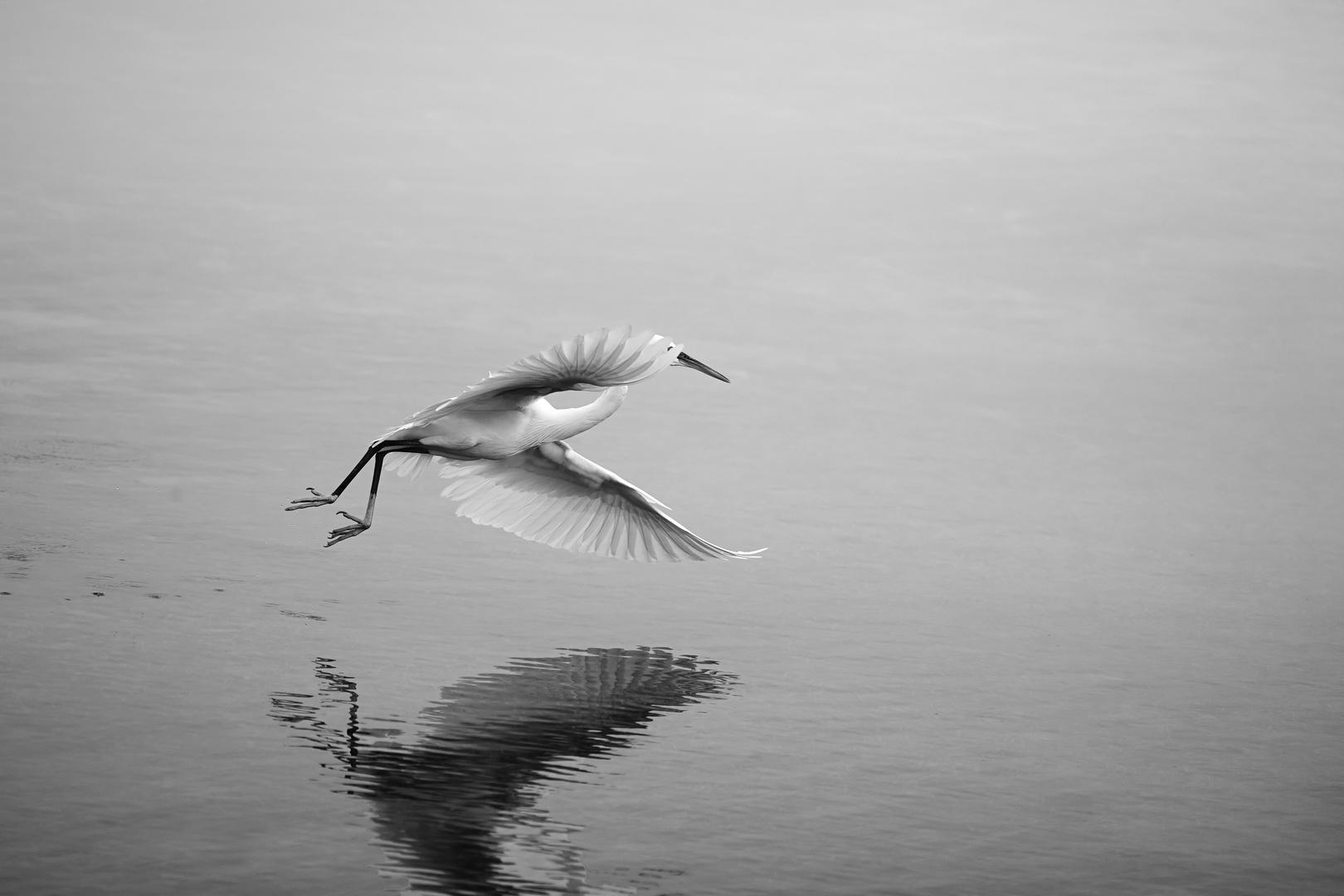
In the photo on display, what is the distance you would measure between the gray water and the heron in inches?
14.0

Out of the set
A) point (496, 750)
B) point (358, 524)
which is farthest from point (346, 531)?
point (496, 750)

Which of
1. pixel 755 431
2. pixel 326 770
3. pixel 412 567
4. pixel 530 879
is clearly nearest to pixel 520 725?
pixel 326 770

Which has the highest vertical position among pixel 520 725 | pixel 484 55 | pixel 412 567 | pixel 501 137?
pixel 484 55

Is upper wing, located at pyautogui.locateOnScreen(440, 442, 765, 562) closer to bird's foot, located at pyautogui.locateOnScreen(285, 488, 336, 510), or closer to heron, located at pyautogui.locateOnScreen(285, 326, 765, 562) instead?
heron, located at pyautogui.locateOnScreen(285, 326, 765, 562)

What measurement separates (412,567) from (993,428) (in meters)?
5.87

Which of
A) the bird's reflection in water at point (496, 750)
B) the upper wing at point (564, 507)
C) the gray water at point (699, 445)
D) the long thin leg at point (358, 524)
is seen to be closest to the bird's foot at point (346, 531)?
the long thin leg at point (358, 524)

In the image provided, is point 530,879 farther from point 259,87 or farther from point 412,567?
point 259,87

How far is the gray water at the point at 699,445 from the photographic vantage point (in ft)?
22.9

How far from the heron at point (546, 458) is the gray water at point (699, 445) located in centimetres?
36

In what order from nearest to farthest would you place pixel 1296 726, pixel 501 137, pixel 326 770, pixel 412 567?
pixel 326 770
pixel 1296 726
pixel 412 567
pixel 501 137

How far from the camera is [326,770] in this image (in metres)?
6.95

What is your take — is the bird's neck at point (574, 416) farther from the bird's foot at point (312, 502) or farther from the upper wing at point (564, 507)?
the bird's foot at point (312, 502)

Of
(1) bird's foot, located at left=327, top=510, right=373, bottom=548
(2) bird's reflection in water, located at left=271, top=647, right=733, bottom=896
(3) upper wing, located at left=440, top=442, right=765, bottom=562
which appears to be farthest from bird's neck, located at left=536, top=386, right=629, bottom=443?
(2) bird's reflection in water, located at left=271, top=647, right=733, bottom=896

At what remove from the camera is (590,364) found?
26.3 ft
